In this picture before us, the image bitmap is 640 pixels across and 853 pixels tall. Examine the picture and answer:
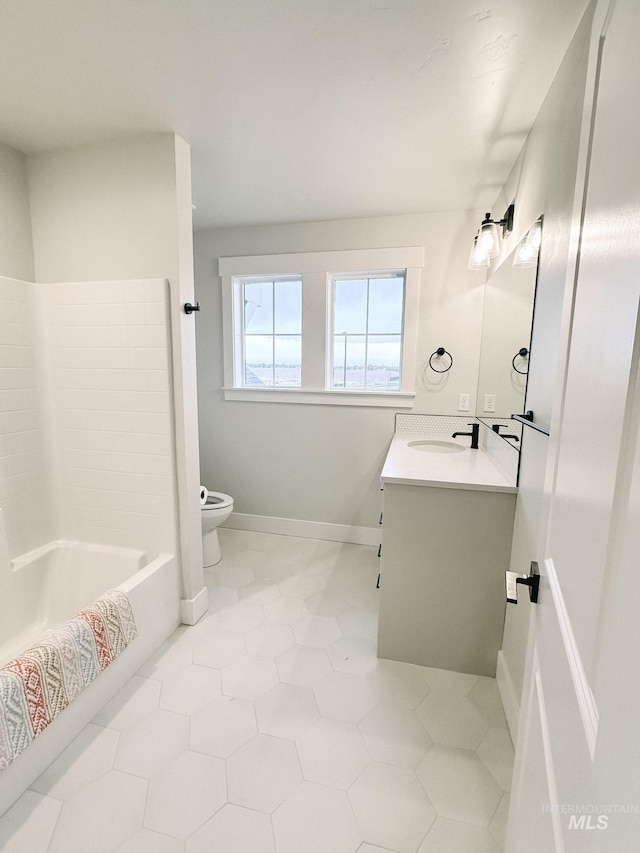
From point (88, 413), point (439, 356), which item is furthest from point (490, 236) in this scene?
point (88, 413)

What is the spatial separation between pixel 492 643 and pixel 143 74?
2.63 metres

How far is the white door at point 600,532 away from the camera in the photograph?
0.37 meters

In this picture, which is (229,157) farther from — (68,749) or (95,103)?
(68,749)

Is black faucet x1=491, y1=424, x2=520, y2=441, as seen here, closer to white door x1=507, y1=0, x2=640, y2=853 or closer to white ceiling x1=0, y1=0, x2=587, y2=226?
white door x1=507, y1=0, x2=640, y2=853

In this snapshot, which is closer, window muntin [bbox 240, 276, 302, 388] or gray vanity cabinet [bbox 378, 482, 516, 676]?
gray vanity cabinet [bbox 378, 482, 516, 676]

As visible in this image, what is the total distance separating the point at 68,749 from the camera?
4.52 ft

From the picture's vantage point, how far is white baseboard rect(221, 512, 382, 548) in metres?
2.99

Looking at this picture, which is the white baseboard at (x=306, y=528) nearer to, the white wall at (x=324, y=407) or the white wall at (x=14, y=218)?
the white wall at (x=324, y=407)

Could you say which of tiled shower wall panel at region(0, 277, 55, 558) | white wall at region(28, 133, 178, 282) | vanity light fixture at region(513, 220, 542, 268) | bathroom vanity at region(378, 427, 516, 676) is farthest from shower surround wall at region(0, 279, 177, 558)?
vanity light fixture at region(513, 220, 542, 268)

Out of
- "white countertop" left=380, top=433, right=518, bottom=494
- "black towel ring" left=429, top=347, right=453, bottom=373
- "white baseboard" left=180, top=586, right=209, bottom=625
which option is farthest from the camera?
"black towel ring" left=429, top=347, right=453, bottom=373

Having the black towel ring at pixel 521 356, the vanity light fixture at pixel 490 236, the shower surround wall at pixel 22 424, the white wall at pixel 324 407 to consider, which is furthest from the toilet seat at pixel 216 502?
the vanity light fixture at pixel 490 236

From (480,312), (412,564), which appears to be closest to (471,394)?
(480,312)

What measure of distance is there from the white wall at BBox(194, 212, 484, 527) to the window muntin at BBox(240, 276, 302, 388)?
0.66 feet

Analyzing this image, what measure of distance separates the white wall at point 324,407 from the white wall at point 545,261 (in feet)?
2.94
